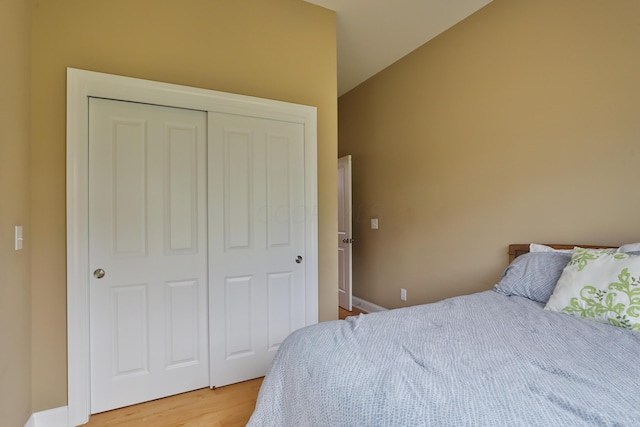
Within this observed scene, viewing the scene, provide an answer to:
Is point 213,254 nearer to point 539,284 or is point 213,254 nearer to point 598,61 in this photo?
point 539,284

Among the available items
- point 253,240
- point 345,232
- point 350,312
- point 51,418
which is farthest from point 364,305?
point 51,418

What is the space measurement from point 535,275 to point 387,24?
91.3 inches

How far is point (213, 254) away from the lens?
216 centimetres

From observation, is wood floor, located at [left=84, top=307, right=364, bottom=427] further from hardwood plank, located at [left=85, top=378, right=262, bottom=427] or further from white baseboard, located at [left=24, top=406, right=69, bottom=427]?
white baseboard, located at [left=24, top=406, right=69, bottom=427]

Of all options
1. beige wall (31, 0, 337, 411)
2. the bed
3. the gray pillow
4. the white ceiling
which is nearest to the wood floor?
beige wall (31, 0, 337, 411)

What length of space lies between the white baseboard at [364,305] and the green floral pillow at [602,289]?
2.24 metres

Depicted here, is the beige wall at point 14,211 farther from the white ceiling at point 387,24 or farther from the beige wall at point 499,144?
the beige wall at point 499,144

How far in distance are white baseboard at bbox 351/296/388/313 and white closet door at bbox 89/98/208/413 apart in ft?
6.77

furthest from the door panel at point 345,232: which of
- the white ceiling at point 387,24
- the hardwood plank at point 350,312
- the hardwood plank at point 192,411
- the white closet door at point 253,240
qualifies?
the hardwood plank at point 192,411

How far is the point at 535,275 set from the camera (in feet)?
5.58

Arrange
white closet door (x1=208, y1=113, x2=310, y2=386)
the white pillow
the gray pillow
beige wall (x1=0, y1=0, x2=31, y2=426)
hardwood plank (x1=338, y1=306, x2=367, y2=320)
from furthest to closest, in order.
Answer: hardwood plank (x1=338, y1=306, x2=367, y2=320), white closet door (x1=208, y1=113, x2=310, y2=386), the gray pillow, the white pillow, beige wall (x1=0, y1=0, x2=31, y2=426)

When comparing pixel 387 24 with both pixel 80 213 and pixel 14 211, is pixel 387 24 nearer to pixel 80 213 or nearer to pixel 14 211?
pixel 80 213

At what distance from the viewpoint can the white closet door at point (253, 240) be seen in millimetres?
2180

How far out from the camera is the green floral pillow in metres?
1.25
